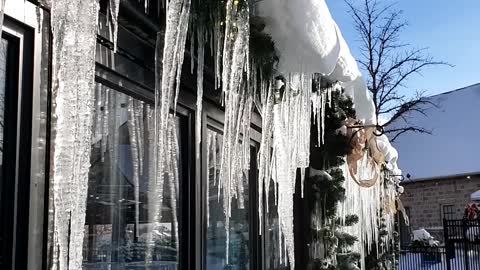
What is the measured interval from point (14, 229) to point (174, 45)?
869 mm

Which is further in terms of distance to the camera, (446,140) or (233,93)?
(446,140)

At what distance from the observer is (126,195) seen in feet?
7.30

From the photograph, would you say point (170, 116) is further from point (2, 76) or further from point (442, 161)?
point (442, 161)

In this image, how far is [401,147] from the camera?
24.6 meters

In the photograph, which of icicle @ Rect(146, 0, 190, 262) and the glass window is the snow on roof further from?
the glass window

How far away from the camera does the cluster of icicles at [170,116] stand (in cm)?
152

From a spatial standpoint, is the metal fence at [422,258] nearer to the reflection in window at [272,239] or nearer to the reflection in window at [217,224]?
the reflection in window at [272,239]

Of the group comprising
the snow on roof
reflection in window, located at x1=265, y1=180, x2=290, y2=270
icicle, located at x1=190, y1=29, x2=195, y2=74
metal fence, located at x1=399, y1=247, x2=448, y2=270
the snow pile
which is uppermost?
the snow on roof

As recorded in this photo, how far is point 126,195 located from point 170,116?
40cm

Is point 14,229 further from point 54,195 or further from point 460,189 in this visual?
point 460,189

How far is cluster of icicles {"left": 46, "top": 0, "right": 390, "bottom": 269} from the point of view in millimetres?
1524

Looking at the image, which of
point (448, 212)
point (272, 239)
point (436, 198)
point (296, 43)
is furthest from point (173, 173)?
point (436, 198)

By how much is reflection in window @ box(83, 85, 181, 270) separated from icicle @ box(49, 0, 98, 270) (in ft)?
1.43

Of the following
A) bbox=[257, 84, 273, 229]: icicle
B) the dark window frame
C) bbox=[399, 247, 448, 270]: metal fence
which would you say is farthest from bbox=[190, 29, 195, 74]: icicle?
bbox=[399, 247, 448, 270]: metal fence
